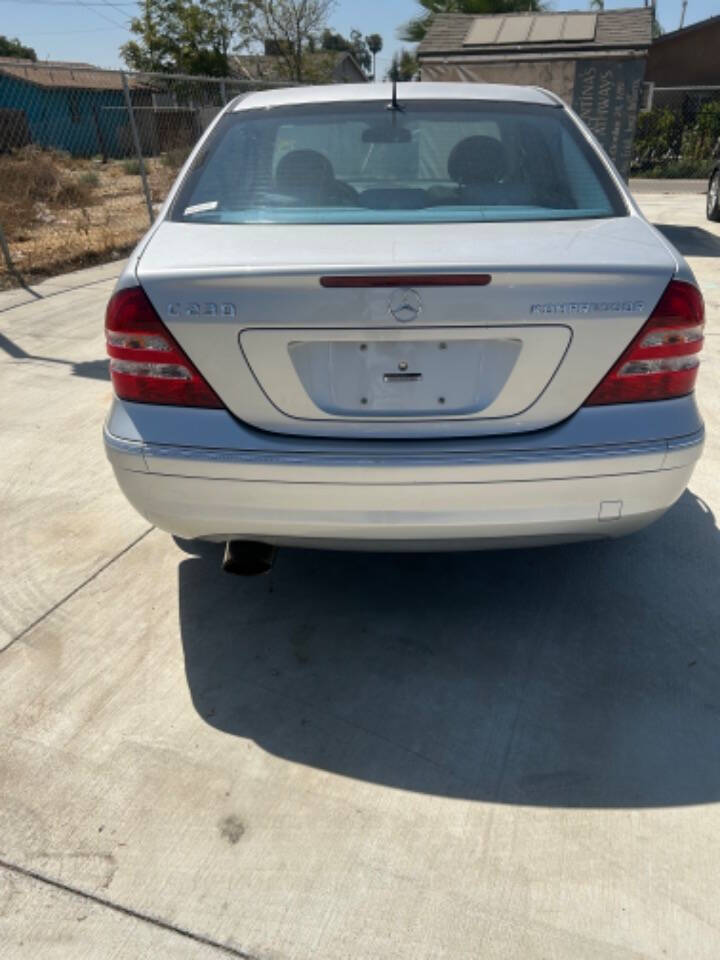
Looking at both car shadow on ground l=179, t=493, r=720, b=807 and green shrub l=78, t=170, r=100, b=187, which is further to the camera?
green shrub l=78, t=170, r=100, b=187

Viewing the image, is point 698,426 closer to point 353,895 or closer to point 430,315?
point 430,315

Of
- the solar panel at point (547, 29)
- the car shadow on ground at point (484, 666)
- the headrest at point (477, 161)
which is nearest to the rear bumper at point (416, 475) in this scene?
the car shadow on ground at point (484, 666)

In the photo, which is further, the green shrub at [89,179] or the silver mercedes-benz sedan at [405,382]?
the green shrub at [89,179]

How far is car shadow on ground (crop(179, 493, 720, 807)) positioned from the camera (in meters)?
2.03

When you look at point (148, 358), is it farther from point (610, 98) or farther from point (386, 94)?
point (610, 98)

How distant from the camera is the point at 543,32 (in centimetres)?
1111

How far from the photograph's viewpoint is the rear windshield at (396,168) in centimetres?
240

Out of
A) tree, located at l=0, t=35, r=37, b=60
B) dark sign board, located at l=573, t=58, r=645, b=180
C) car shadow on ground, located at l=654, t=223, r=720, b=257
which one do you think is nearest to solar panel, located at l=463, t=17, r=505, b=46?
dark sign board, located at l=573, t=58, r=645, b=180

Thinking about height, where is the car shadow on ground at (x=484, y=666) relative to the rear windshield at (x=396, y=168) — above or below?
below

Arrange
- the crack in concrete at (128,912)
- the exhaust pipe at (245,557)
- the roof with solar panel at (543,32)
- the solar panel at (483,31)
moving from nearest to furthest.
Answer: the crack in concrete at (128,912), the exhaust pipe at (245,557), the roof with solar panel at (543,32), the solar panel at (483,31)

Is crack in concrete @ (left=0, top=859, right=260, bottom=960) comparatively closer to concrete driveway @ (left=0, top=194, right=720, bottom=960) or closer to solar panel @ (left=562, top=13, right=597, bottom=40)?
concrete driveway @ (left=0, top=194, right=720, bottom=960)

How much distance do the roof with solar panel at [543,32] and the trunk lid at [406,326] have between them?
10294 millimetres

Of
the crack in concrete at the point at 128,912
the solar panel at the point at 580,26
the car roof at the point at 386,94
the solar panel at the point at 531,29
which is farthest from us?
the solar panel at the point at 531,29

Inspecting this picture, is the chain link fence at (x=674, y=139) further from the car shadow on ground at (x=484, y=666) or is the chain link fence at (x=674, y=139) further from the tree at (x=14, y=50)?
the tree at (x=14, y=50)
